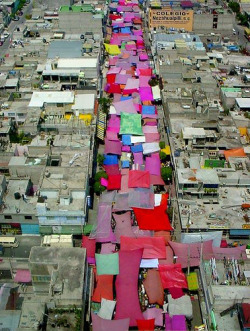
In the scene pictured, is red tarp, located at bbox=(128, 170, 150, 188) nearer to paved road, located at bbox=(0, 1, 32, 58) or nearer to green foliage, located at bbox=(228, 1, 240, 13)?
paved road, located at bbox=(0, 1, 32, 58)

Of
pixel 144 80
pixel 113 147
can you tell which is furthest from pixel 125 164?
pixel 144 80

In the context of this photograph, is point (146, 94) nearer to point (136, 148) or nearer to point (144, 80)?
point (144, 80)

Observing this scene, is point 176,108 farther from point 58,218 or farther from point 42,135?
point 58,218

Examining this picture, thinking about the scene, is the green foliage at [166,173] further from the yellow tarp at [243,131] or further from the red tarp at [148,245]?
the yellow tarp at [243,131]

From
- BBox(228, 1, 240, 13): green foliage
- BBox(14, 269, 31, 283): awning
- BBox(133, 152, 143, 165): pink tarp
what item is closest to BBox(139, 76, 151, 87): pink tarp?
BBox(133, 152, 143, 165): pink tarp

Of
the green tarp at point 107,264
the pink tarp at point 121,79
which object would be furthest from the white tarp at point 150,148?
the pink tarp at point 121,79

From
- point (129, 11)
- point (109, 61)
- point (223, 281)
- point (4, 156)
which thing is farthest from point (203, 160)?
point (129, 11)

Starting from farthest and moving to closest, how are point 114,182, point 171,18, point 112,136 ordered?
point 171,18 → point 112,136 → point 114,182
